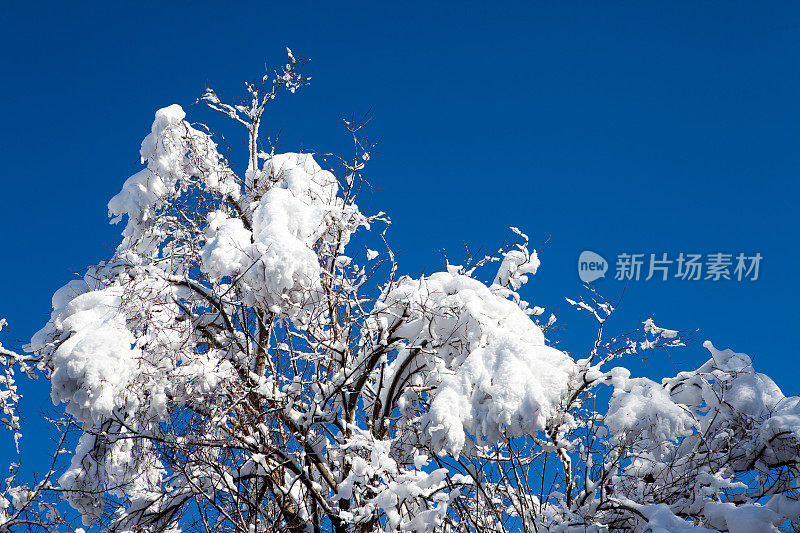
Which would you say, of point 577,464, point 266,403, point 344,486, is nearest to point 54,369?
point 266,403

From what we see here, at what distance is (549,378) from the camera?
479cm

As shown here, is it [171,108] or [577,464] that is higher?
[171,108]

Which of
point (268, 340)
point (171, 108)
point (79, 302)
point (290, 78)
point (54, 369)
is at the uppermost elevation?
point (290, 78)

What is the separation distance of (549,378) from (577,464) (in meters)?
2.77

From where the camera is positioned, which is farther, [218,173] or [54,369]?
[218,173]

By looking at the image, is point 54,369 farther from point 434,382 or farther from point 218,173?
point 218,173
